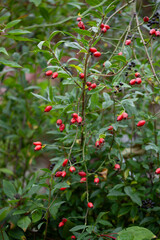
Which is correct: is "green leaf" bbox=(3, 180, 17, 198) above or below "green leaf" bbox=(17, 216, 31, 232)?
above

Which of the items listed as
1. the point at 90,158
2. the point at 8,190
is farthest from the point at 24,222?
the point at 90,158

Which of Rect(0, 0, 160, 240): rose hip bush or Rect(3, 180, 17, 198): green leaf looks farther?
Rect(3, 180, 17, 198): green leaf

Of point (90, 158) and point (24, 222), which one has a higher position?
point (90, 158)

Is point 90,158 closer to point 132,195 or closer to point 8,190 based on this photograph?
point 132,195

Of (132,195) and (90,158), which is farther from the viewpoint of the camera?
(90,158)

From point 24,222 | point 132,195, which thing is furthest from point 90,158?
point 24,222

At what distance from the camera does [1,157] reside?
2.18 m

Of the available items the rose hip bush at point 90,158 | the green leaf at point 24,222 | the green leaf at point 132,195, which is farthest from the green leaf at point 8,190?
the green leaf at point 132,195

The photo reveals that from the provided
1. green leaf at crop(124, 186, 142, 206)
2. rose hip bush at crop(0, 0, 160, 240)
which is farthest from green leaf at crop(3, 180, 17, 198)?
green leaf at crop(124, 186, 142, 206)

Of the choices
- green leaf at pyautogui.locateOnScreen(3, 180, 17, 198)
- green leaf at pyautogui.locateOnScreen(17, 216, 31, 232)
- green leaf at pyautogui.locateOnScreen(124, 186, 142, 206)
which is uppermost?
green leaf at pyautogui.locateOnScreen(124, 186, 142, 206)

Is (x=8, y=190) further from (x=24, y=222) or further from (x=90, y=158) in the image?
(x=90, y=158)

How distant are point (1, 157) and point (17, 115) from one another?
1.39 feet

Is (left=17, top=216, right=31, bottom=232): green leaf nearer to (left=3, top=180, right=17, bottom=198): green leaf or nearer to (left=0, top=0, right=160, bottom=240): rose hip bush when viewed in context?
(left=0, top=0, right=160, bottom=240): rose hip bush

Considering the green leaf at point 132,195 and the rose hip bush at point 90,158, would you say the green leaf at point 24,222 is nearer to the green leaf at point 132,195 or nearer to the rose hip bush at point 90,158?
the rose hip bush at point 90,158
